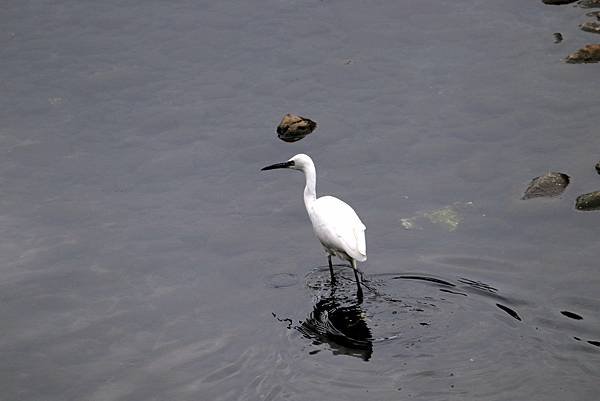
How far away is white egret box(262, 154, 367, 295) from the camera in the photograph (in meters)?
12.3

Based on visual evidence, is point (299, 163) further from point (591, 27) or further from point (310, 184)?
point (591, 27)

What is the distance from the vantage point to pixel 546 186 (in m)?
15.0

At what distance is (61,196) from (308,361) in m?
6.82

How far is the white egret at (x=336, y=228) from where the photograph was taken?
12336 millimetres

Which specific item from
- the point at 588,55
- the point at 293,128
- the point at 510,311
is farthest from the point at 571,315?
the point at 588,55

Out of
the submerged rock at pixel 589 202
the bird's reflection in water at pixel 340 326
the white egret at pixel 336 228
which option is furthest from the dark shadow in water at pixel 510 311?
the submerged rock at pixel 589 202

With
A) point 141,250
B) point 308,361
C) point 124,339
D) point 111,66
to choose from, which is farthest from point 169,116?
point 308,361

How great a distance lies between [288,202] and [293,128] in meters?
2.18

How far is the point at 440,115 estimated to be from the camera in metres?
17.6

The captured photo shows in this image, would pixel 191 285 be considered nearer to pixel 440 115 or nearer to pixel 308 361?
pixel 308 361

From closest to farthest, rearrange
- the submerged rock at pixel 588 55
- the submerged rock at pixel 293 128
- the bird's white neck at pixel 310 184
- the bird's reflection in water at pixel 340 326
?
the bird's reflection in water at pixel 340 326 → the bird's white neck at pixel 310 184 → the submerged rock at pixel 293 128 → the submerged rock at pixel 588 55

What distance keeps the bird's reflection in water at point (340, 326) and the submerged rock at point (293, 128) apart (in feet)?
17.3

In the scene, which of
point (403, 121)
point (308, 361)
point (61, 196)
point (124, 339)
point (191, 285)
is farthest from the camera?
point (403, 121)

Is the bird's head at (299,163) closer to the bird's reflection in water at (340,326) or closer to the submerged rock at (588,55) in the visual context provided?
the bird's reflection in water at (340,326)
